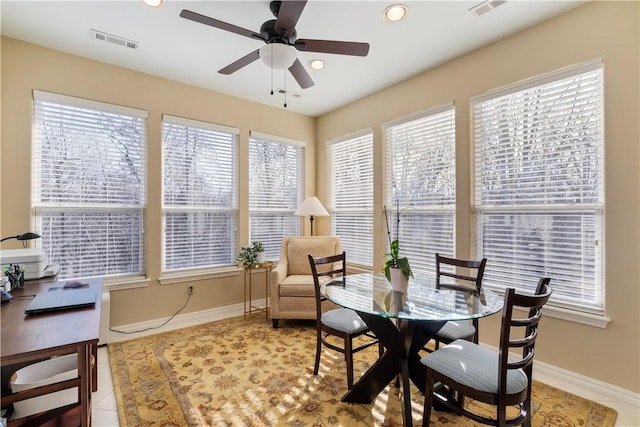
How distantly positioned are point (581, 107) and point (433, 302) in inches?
76.6

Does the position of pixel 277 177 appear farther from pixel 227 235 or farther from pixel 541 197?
pixel 541 197

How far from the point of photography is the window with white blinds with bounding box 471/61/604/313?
2320 millimetres

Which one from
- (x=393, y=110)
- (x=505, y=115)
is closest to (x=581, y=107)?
(x=505, y=115)

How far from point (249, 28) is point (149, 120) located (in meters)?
1.68

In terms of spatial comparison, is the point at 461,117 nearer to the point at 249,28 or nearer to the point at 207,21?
the point at 249,28

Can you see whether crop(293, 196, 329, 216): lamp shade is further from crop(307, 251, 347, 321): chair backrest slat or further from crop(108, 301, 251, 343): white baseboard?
crop(108, 301, 251, 343): white baseboard

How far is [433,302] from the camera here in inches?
77.4

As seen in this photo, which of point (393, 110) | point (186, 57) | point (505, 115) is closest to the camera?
point (505, 115)

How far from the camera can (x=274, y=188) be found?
4547 mm

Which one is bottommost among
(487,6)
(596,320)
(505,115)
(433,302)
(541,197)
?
(596,320)

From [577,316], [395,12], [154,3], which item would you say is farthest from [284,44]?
[577,316]

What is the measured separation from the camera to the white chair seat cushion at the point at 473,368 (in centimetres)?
151

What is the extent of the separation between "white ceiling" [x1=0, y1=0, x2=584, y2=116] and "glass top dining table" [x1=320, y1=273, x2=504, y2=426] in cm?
217

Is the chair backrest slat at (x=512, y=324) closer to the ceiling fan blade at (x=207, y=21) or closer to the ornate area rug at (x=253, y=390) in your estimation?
the ornate area rug at (x=253, y=390)
